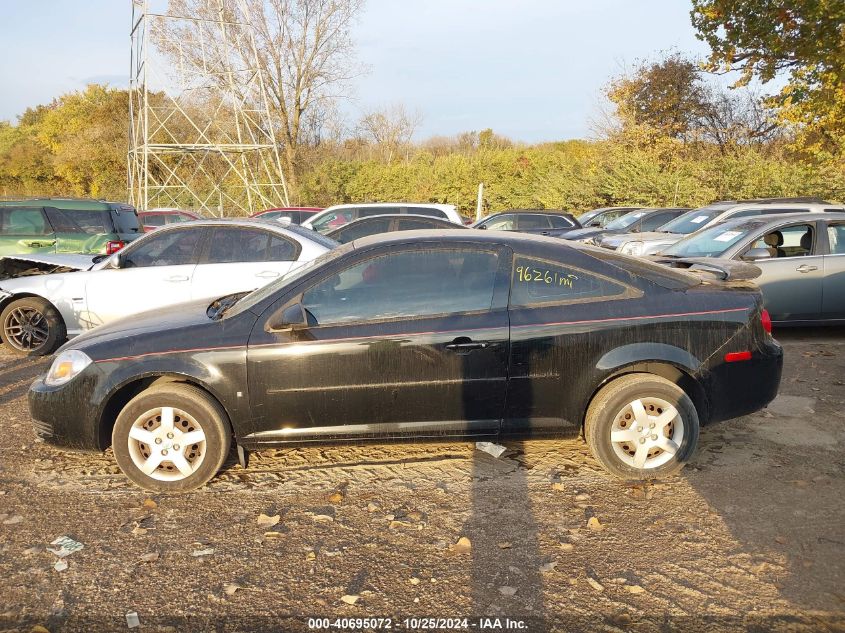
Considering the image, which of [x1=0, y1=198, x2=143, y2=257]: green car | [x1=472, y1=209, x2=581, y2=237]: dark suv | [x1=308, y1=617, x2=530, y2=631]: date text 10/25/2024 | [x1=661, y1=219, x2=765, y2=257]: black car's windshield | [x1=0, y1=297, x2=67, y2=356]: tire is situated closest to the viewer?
[x1=308, y1=617, x2=530, y2=631]: date text 10/25/2024

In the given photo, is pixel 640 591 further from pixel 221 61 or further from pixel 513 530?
pixel 221 61

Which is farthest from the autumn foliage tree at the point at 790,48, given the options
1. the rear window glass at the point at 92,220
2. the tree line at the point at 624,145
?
the rear window glass at the point at 92,220

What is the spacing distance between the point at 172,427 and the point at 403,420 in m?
1.42

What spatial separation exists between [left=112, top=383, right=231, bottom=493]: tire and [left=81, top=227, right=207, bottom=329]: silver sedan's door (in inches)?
129

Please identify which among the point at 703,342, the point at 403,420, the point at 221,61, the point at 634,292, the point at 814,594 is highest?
the point at 221,61

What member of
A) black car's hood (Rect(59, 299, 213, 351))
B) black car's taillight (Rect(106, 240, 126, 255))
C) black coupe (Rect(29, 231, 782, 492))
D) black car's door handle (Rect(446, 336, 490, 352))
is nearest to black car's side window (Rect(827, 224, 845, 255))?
black coupe (Rect(29, 231, 782, 492))

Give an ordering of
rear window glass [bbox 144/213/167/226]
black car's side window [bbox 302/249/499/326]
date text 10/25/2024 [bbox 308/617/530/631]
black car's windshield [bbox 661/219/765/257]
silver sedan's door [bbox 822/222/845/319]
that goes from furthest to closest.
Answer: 1. rear window glass [bbox 144/213/167/226]
2. black car's windshield [bbox 661/219/765/257]
3. silver sedan's door [bbox 822/222/845/319]
4. black car's side window [bbox 302/249/499/326]
5. date text 10/25/2024 [bbox 308/617/530/631]

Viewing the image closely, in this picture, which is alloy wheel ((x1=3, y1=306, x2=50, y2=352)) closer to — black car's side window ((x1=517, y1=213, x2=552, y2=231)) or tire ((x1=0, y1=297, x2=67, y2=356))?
tire ((x1=0, y1=297, x2=67, y2=356))

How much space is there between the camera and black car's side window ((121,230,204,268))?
7332 mm

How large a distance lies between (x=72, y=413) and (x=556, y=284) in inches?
124

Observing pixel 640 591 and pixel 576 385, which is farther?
pixel 576 385

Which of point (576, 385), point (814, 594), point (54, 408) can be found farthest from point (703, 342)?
point (54, 408)

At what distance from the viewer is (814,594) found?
3.11 meters

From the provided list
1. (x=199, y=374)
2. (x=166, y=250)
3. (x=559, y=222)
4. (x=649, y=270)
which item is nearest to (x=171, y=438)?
(x=199, y=374)
